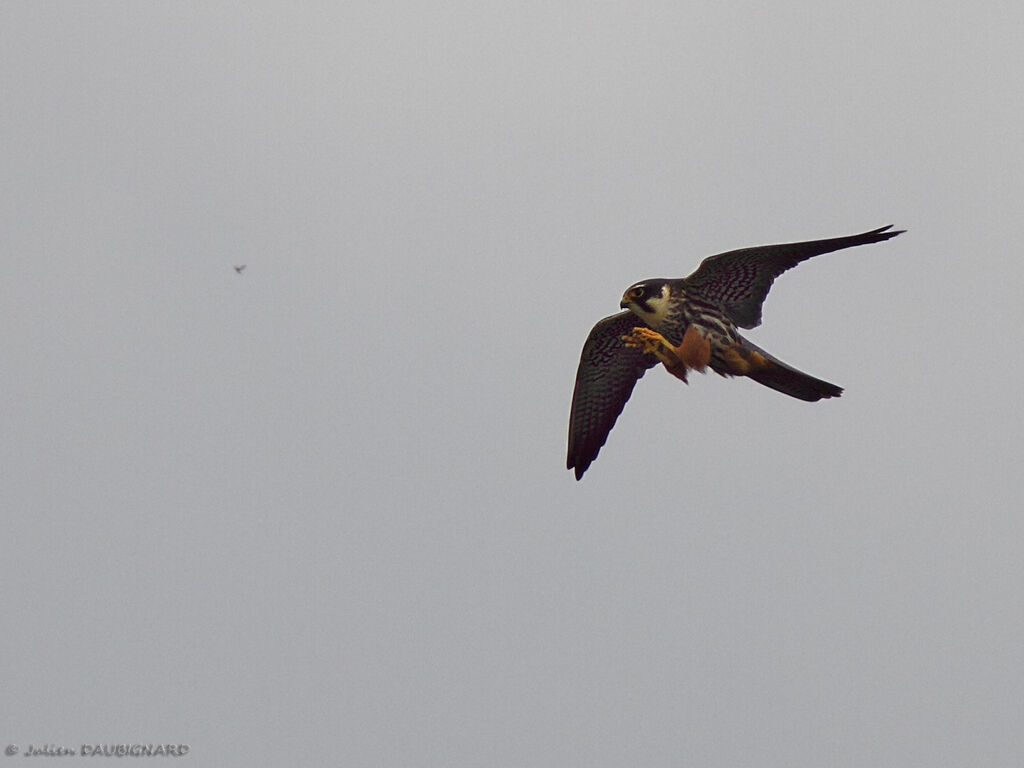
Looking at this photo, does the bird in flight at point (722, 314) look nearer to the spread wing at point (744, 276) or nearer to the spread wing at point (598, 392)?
the spread wing at point (744, 276)

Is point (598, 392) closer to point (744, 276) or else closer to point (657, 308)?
point (657, 308)

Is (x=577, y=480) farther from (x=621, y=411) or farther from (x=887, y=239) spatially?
(x=887, y=239)

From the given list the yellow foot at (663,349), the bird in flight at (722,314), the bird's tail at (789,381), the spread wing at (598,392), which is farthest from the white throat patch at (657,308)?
the spread wing at (598,392)

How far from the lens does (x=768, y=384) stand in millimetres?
13953

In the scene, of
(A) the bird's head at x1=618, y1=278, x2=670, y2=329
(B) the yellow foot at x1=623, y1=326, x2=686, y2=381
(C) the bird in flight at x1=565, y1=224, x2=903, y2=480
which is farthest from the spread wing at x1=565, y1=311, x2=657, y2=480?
(A) the bird's head at x1=618, y1=278, x2=670, y2=329

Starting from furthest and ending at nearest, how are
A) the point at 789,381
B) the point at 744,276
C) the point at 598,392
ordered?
the point at 598,392 → the point at 744,276 → the point at 789,381

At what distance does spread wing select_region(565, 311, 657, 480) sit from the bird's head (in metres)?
1.69

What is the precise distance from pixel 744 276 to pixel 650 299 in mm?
1113

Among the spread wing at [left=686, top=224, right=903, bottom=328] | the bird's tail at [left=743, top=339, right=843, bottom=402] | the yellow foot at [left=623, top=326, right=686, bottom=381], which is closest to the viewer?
the bird's tail at [left=743, top=339, right=843, bottom=402]

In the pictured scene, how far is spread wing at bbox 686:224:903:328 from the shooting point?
13938 mm

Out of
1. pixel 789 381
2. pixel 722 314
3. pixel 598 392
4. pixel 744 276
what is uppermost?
pixel 744 276

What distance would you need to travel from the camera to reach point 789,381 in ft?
44.7

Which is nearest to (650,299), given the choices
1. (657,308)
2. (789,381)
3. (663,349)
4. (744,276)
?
(657,308)

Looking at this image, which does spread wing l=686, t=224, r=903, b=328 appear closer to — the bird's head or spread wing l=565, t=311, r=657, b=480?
the bird's head
